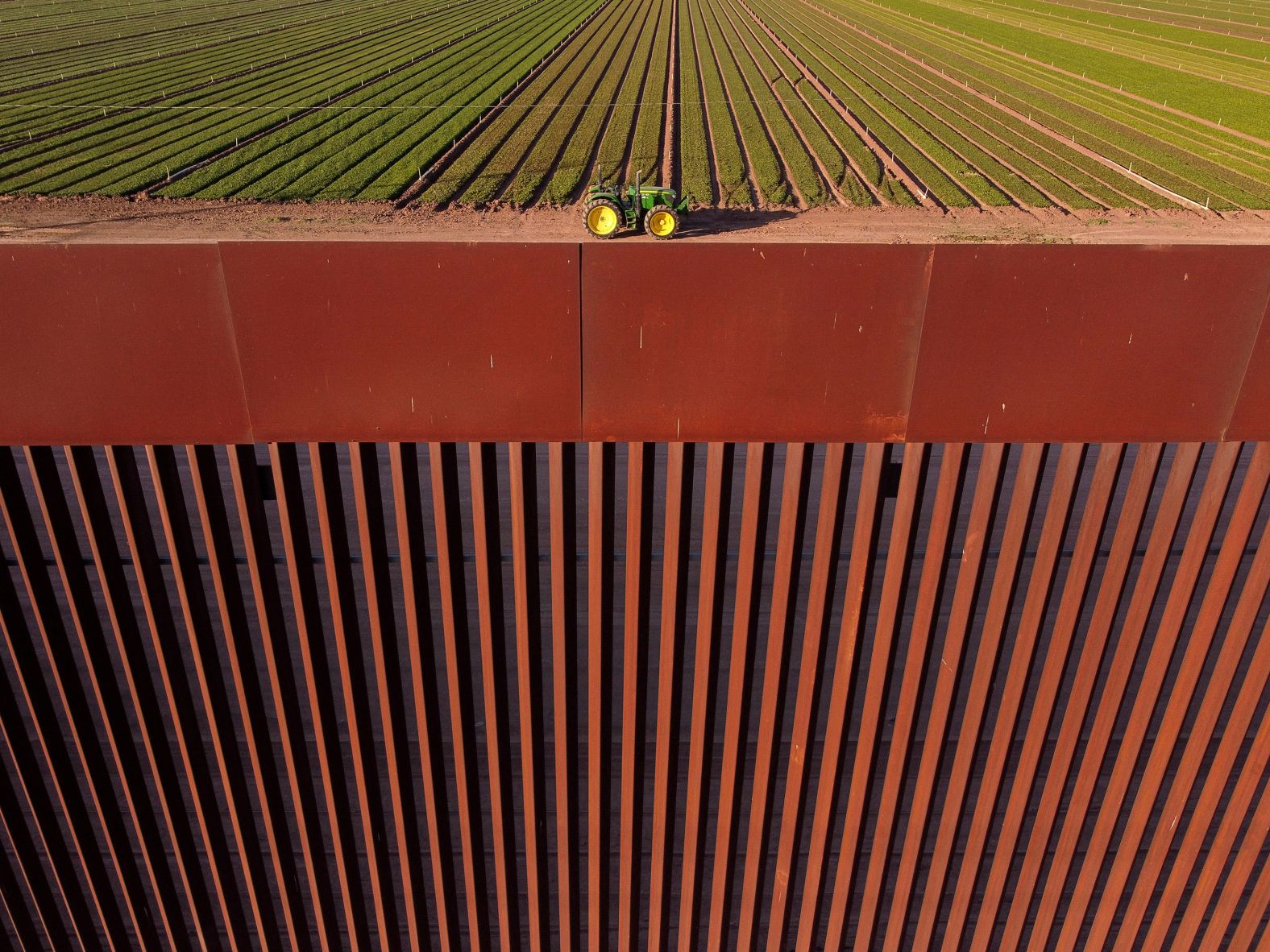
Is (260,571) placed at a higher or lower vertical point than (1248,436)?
lower

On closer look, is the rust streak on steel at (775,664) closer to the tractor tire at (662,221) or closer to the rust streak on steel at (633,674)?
the rust streak on steel at (633,674)

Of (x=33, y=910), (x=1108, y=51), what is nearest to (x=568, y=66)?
(x=1108, y=51)

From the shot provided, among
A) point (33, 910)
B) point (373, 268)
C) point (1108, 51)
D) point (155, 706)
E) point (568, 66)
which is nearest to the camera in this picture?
point (373, 268)

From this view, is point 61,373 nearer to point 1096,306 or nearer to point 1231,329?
point 1096,306

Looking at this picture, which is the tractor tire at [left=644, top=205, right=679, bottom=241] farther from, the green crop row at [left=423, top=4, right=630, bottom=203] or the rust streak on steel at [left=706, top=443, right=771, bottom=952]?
the rust streak on steel at [left=706, top=443, right=771, bottom=952]

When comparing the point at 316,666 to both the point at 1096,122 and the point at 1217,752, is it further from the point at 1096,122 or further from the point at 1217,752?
the point at 1096,122

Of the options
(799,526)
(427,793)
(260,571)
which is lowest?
(427,793)
